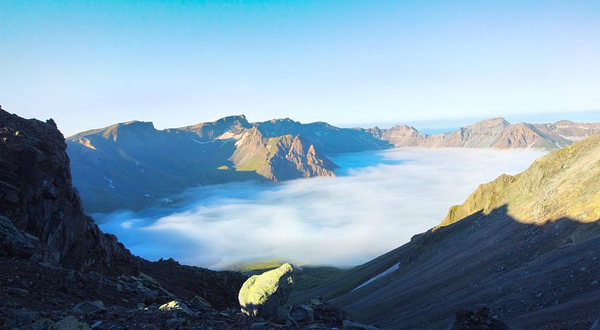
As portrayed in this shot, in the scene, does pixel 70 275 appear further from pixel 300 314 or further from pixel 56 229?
pixel 300 314

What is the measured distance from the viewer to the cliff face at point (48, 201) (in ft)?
106

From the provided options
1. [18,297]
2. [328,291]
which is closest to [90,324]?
[18,297]

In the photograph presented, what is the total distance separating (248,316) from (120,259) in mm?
28058

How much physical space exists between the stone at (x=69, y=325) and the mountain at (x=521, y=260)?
85.2 feet

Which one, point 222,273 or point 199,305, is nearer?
point 199,305

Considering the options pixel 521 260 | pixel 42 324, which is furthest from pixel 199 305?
pixel 521 260

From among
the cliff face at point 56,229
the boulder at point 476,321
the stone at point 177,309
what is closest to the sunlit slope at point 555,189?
the boulder at point 476,321

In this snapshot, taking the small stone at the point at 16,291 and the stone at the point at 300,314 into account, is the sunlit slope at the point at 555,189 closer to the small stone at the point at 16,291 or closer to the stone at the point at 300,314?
the stone at the point at 300,314

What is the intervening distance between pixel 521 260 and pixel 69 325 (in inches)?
1961

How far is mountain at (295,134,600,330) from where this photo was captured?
27.4 metres

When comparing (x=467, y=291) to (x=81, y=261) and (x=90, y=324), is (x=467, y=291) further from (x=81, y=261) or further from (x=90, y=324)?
(x=81, y=261)

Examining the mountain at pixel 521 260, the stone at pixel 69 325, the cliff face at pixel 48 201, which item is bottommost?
the mountain at pixel 521 260

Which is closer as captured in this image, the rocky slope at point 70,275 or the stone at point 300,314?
the rocky slope at point 70,275

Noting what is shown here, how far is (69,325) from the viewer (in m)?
13.9
